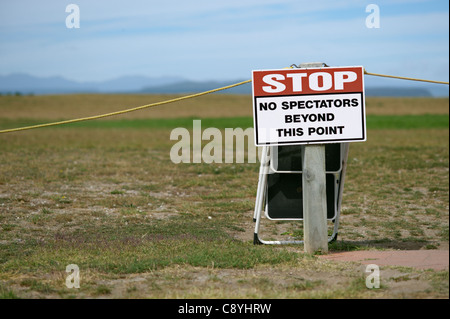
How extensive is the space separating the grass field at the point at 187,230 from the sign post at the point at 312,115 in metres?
0.80

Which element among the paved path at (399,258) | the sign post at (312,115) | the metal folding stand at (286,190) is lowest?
the paved path at (399,258)

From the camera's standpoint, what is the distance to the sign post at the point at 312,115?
23.0ft

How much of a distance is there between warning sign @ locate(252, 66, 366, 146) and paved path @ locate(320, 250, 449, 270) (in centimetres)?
142

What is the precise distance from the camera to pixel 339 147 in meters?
7.57

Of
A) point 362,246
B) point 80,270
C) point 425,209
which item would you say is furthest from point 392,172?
point 80,270

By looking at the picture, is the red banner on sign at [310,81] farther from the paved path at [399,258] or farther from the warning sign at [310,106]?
the paved path at [399,258]

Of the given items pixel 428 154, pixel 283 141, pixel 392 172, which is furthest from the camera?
pixel 428 154

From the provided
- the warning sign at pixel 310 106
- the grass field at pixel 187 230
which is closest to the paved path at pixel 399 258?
the grass field at pixel 187 230

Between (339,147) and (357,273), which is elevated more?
(339,147)

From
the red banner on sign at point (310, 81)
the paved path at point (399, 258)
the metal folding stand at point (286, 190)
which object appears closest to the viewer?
the paved path at point (399, 258)

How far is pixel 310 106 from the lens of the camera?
277 inches

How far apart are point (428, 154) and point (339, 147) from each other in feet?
45.3

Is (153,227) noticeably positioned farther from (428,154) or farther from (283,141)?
(428,154)
